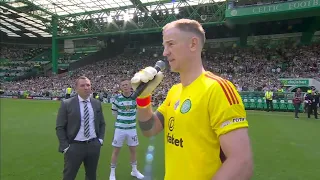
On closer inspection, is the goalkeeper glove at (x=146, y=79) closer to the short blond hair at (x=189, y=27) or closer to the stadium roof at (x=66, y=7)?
the short blond hair at (x=189, y=27)

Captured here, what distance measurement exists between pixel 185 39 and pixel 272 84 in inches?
1024

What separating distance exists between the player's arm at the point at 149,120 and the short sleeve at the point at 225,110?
65cm

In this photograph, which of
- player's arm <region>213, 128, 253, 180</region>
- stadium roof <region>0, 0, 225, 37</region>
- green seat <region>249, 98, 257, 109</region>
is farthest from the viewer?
stadium roof <region>0, 0, 225, 37</region>

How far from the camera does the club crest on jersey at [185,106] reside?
1.79m

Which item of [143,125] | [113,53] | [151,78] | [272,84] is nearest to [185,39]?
[151,78]

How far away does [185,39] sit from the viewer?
6.06ft

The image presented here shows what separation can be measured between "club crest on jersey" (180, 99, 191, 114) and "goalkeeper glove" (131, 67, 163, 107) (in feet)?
0.95

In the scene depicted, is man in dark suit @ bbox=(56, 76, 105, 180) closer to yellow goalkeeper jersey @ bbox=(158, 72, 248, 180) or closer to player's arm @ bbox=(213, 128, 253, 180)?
yellow goalkeeper jersey @ bbox=(158, 72, 248, 180)

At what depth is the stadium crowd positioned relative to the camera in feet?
92.2

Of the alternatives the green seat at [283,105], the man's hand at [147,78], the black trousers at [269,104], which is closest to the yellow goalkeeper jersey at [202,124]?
the man's hand at [147,78]

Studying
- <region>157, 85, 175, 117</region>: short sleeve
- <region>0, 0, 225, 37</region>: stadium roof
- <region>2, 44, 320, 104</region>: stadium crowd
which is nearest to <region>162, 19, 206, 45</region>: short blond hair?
<region>157, 85, 175, 117</region>: short sleeve

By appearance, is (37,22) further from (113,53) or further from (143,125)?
(143,125)

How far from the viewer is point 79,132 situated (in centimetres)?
454

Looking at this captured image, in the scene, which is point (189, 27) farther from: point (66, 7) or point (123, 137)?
point (66, 7)
